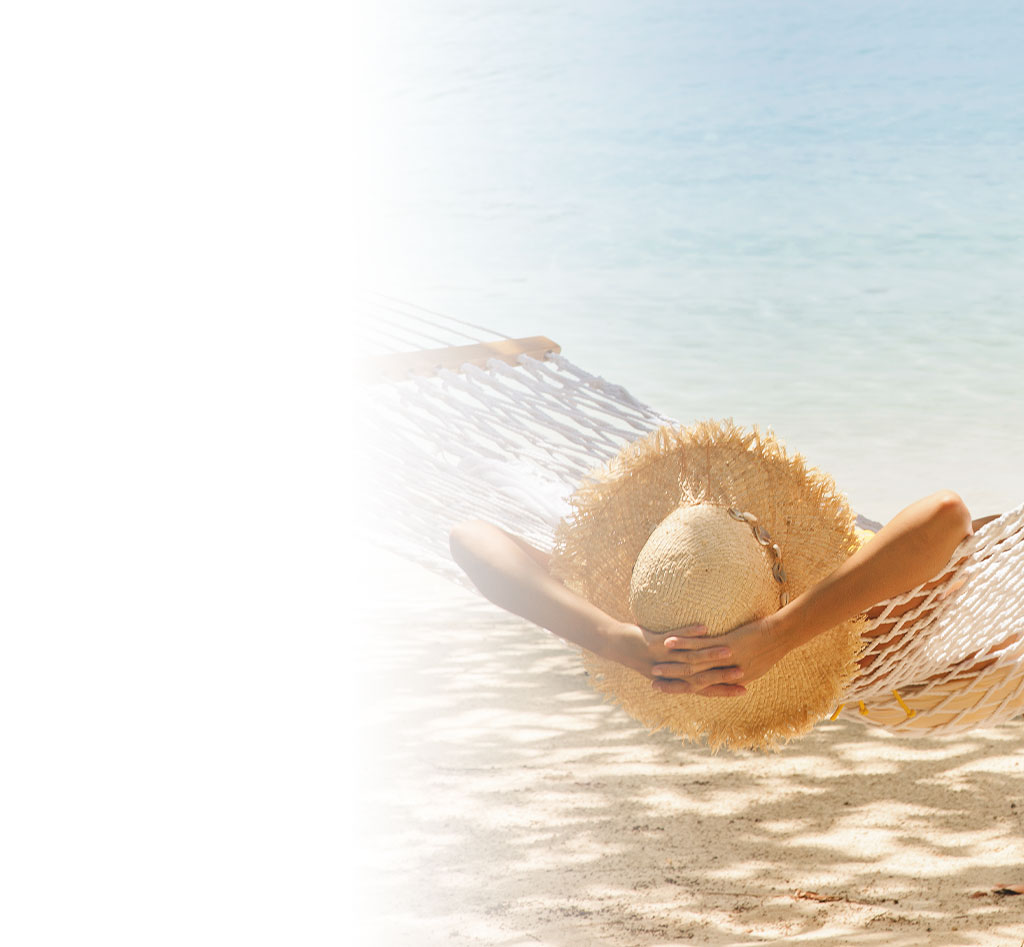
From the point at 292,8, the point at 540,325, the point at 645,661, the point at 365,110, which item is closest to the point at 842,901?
the point at 645,661

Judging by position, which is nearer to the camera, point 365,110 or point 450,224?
point 450,224

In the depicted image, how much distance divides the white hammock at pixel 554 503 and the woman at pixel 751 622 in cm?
7

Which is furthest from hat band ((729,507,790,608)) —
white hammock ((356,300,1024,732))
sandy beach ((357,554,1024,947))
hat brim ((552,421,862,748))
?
sandy beach ((357,554,1024,947))

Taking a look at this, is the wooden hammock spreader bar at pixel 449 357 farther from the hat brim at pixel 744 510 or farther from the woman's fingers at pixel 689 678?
the woman's fingers at pixel 689 678

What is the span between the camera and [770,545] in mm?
1211

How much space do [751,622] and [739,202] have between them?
37.8 ft

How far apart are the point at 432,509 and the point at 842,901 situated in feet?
3.03

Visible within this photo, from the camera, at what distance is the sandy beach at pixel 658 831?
5.86 feet

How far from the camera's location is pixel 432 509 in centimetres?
217

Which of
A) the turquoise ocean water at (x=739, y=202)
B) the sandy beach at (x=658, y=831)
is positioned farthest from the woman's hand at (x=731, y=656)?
the turquoise ocean water at (x=739, y=202)

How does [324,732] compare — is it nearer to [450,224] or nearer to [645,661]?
[645,661]

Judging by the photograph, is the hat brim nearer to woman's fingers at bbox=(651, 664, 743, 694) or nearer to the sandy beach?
woman's fingers at bbox=(651, 664, 743, 694)

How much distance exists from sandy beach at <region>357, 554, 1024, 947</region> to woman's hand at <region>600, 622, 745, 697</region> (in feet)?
2.25

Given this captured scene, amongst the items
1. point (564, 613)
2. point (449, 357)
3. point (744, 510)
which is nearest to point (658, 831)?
point (564, 613)
